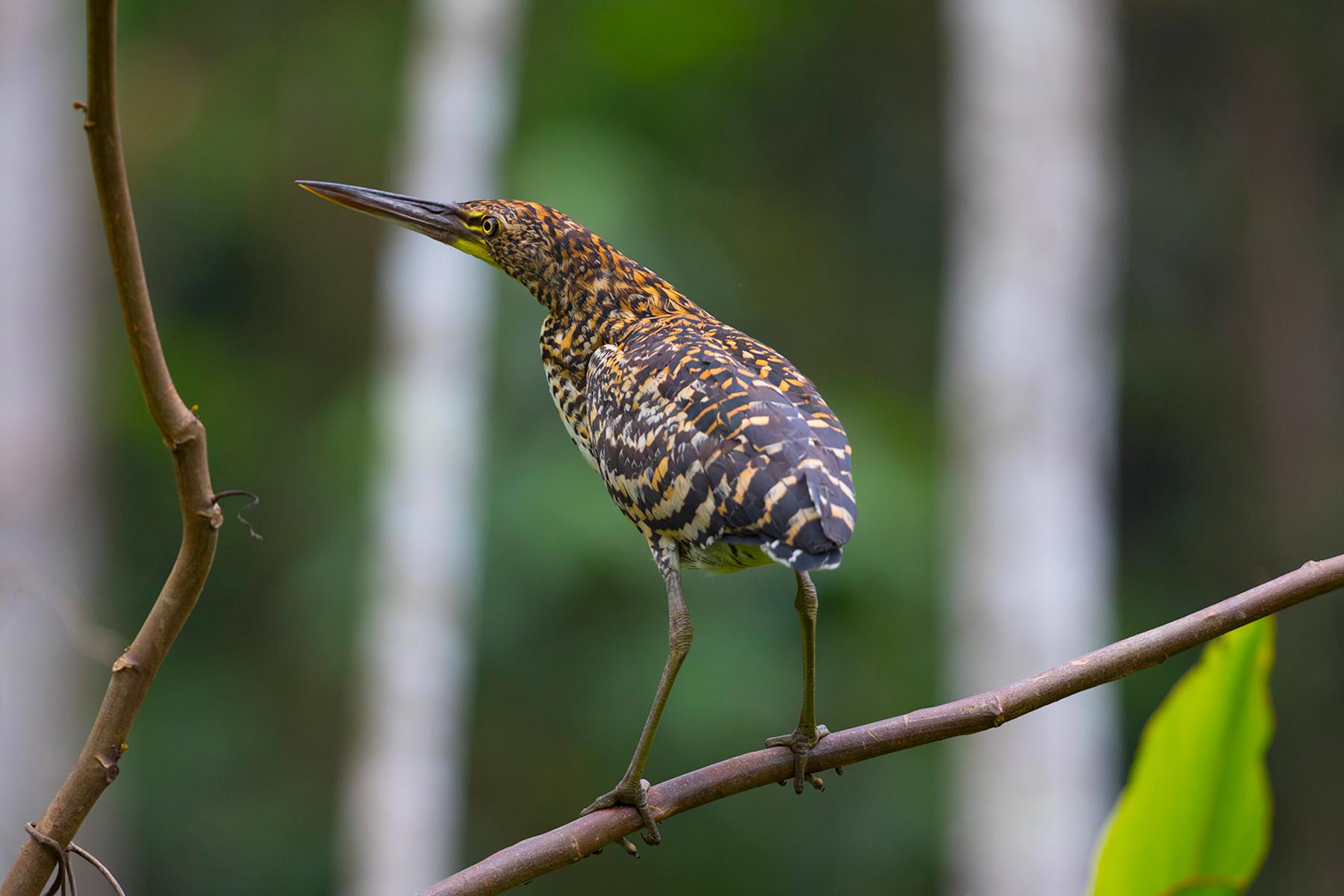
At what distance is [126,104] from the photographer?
12.2 metres

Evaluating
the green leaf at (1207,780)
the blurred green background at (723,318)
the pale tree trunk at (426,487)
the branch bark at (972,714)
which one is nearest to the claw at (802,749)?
the branch bark at (972,714)

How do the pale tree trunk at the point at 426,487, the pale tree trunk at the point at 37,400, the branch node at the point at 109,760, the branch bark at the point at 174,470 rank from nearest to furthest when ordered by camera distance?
the branch bark at the point at 174,470
the branch node at the point at 109,760
the pale tree trunk at the point at 426,487
the pale tree trunk at the point at 37,400

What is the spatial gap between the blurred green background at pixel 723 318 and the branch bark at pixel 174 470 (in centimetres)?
647

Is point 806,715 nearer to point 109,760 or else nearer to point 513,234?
point 513,234

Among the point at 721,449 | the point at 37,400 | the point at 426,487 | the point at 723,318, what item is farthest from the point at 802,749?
the point at 37,400

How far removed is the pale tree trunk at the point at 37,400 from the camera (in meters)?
8.49

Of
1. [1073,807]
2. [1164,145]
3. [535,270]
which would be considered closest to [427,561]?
[1073,807]

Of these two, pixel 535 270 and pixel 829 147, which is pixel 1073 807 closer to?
pixel 535 270

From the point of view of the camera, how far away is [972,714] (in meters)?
1.81

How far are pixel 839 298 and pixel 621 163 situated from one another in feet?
8.23

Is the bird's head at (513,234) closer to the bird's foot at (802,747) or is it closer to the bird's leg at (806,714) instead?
the bird's leg at (806,714)

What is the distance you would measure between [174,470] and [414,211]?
3.02 ft

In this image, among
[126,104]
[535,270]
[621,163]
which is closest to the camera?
[535,270]

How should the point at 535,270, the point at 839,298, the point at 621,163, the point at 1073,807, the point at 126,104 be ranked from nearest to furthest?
the point at 535,270 < the point at 1073,807 < the point at 621,163 < the point at 839,298 < the point at 126,104
